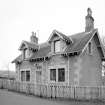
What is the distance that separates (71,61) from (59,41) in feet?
9.96

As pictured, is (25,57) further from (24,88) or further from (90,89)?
(90,89)

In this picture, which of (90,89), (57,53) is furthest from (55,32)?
(90,89)

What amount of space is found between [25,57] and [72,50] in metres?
9.23

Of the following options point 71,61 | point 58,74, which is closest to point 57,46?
point 71,61

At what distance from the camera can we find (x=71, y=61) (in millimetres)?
16000

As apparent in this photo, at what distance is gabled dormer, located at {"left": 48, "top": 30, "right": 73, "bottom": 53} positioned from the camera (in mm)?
17030

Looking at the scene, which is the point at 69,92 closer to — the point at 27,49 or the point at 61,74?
the point at 61,74

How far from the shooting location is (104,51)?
18.8 metres

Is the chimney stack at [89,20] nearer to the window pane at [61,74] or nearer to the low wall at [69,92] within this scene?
the window pane at [61,74]

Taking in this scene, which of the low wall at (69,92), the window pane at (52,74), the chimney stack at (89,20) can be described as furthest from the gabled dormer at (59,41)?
the low wall at (69,92)

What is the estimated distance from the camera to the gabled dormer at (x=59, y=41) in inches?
670

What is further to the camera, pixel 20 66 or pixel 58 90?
pixel 20 66

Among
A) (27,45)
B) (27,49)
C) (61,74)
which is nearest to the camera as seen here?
(61,74)

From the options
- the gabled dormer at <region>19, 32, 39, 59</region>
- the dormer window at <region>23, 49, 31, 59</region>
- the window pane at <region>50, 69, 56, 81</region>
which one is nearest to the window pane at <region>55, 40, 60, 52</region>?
the window pane at <region>50, 69, 56, 81</region>
